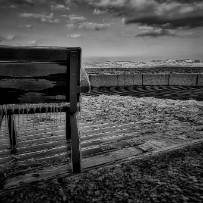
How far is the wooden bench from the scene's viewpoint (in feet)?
6.43

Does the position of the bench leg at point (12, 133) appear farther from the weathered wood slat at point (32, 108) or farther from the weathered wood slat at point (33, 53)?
the weathered wood slat at point (33, 53)

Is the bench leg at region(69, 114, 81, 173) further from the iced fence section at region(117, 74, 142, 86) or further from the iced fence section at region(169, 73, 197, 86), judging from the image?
the iced fence section at region(169, 73, 197, 86)

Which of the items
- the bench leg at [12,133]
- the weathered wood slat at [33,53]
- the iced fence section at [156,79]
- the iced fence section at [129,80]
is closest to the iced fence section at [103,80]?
the iced fence section at [129,80]

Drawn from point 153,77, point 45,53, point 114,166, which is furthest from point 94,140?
point 153,77

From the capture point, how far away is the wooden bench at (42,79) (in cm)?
196

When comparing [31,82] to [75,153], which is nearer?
[31,82]

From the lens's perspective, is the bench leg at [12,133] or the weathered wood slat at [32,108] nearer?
the weathered wood slat at [32,108]

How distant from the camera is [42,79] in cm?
209

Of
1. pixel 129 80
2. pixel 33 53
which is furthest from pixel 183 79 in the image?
pixel 33 53

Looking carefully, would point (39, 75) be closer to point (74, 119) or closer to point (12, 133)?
point (74, 119)

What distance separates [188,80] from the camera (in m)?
12.0

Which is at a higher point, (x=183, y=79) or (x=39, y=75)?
(x=39, y=75)

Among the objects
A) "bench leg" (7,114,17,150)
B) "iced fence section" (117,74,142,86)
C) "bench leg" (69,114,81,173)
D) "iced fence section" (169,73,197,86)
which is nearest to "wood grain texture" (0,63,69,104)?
"bench leg" (69,114,81,173)

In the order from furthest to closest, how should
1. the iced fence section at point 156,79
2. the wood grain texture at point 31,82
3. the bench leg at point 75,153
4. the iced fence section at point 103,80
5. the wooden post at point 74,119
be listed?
the iced fence section at point 156,79 < the iced fence section at point 103,80 < the bench leg at point 75,153 < the wooden post at point 74,119 < the wood grain texture at point 31,82
